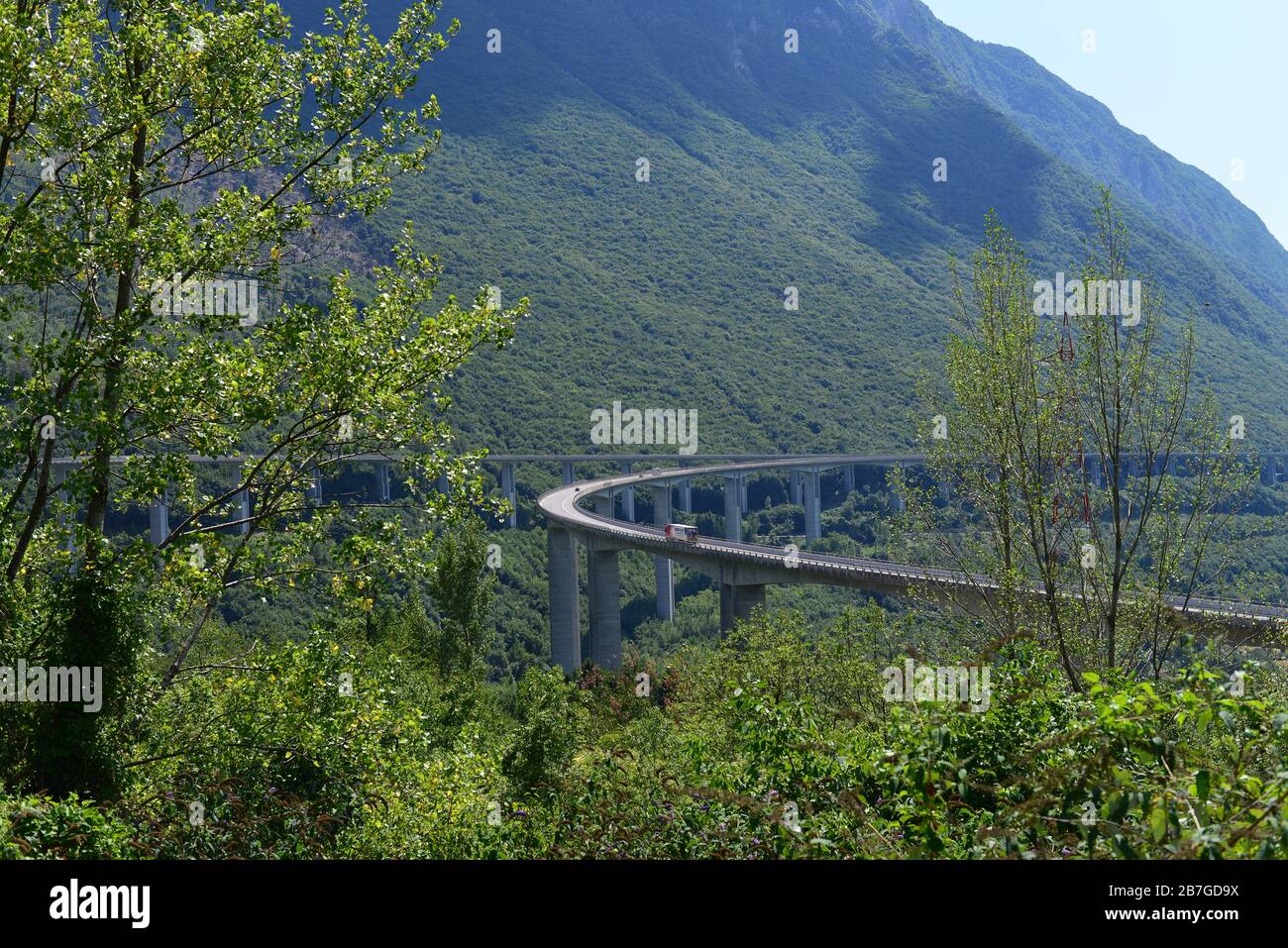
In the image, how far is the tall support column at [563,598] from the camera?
69.4 meters

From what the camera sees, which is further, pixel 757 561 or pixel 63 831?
pixel 757 561

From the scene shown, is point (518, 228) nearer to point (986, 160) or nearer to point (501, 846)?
point (986, 160)

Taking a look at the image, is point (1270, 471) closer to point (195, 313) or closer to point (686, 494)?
point (686, 494)

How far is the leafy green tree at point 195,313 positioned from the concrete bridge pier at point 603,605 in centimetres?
5430

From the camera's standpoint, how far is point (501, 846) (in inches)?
346

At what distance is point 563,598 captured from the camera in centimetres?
7150

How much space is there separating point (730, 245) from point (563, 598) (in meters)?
85.2

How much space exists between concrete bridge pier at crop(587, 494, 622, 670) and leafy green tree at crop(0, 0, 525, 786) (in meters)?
54.3

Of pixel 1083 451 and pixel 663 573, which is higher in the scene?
pixel 1083 451

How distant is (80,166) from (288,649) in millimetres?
5449

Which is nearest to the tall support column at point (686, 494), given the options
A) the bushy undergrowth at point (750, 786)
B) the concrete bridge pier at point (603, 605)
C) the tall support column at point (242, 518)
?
the concrete bridge pier at point (603, 605)

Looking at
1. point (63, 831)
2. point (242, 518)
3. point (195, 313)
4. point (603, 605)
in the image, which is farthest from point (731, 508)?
point (63, 831)

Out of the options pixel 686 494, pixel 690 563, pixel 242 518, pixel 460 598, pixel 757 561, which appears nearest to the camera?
pixel 242 518
